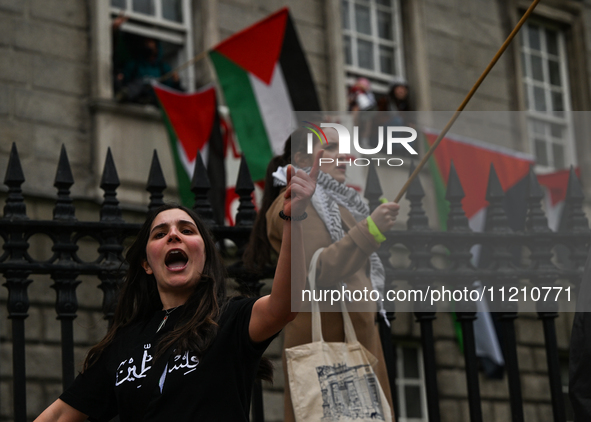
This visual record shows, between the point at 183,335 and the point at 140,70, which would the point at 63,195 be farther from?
the point at 140,70

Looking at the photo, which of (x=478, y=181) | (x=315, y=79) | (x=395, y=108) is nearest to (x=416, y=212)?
(x=478, y=181)

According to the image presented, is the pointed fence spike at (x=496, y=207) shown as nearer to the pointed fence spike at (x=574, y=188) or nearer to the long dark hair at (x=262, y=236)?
the pointed fence spike at (x=574, y=188)

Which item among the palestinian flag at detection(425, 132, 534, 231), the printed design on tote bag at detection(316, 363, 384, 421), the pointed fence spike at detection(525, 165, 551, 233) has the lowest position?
the printed design on tote bag at detection(316, 363, 384, 421)

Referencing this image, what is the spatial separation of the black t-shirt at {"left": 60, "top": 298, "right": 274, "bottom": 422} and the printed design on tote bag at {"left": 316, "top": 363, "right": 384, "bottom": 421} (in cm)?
78

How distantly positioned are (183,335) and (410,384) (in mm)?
8671

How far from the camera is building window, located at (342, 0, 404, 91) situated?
1279cm

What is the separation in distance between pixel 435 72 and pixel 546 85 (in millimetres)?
2842

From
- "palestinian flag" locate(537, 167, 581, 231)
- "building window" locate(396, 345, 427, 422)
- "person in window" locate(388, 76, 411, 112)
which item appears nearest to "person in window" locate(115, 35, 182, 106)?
"person in window" locate(388, 76, 411, 112)

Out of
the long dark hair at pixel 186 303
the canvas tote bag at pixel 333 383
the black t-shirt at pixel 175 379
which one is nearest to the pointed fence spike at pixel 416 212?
the canvas tote bag at pixel 333 383

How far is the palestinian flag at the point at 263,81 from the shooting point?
275 inches

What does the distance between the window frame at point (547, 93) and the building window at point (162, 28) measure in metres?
5.94

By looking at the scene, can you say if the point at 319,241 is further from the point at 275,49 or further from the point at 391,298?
the point at 275,49

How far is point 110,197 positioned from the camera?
444 centimetres

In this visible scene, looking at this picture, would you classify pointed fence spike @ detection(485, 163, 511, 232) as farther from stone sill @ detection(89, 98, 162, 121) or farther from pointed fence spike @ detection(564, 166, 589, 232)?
stone sill @ detection(89, 98, 162, 121)
